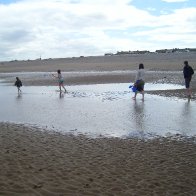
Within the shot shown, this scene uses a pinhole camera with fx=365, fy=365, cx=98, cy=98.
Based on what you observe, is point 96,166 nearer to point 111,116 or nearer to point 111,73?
point 111,116

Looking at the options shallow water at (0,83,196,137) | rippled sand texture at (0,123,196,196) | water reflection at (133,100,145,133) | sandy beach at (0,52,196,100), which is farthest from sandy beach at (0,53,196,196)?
sandy beach at (0,52,196,100)

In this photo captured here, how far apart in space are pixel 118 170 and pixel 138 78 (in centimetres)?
1191

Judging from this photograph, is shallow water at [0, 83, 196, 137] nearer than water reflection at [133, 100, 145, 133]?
Yes

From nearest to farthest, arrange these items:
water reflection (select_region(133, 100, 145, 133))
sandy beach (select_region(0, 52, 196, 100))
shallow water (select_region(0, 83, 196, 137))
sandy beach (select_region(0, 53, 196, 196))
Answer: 1. sandy beach (select_region(0, 53, 196, 196))
2. shallow water (select_region(0, 83, 196, 137))
3. water reflection (select_region(133, 100, 145, 133))
4. sandy beach (select_region(0, 52, 196, 100))

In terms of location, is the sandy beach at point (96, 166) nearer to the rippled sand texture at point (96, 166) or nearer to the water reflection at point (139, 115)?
the rippled sand texture at point (96, 166)

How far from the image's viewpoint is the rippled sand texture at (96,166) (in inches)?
235

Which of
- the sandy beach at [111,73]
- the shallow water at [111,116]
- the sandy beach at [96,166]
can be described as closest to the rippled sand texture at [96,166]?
the sandy beach at [96,166]

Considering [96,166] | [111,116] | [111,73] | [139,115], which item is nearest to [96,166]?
[96,166]

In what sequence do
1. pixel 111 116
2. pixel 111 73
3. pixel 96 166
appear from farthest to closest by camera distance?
pixel 111 73 < pixel 111 116 < pixel 96 166

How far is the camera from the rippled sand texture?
19.6 feet

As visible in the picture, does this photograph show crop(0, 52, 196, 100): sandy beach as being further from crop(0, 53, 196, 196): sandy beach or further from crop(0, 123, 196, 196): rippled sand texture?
crop(0, 123, 196, 196): rippled sand texture

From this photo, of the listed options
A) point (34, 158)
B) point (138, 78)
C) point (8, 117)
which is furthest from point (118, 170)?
point (138, 78)

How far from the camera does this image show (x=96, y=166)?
7.18 m

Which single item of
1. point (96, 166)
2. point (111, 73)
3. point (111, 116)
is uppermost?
point (111, 73)
